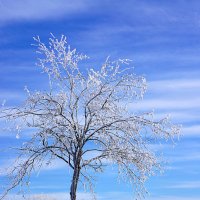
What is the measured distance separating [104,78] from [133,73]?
4.29ft

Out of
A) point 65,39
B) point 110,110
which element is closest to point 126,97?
point 110,110

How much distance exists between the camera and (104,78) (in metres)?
21.5

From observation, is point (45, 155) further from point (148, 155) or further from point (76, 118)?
point (148, 155)

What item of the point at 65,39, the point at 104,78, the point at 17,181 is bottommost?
the point at 17,181

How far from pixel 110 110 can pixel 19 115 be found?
4.06m

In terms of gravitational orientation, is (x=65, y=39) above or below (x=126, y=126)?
Answer: above

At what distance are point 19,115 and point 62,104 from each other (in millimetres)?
1985

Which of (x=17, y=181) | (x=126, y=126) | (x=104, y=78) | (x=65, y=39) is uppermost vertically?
(x=65, y=39)

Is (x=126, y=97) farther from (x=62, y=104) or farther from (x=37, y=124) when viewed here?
Result: (x=37, y=124)

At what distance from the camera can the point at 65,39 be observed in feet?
71.6

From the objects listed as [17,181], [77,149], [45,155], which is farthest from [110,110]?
[17,181]

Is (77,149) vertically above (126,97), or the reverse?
(126,97)

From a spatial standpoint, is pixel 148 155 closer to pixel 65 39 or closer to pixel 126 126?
pixel 126 126

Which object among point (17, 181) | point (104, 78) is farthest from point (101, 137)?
point (17, 181)
